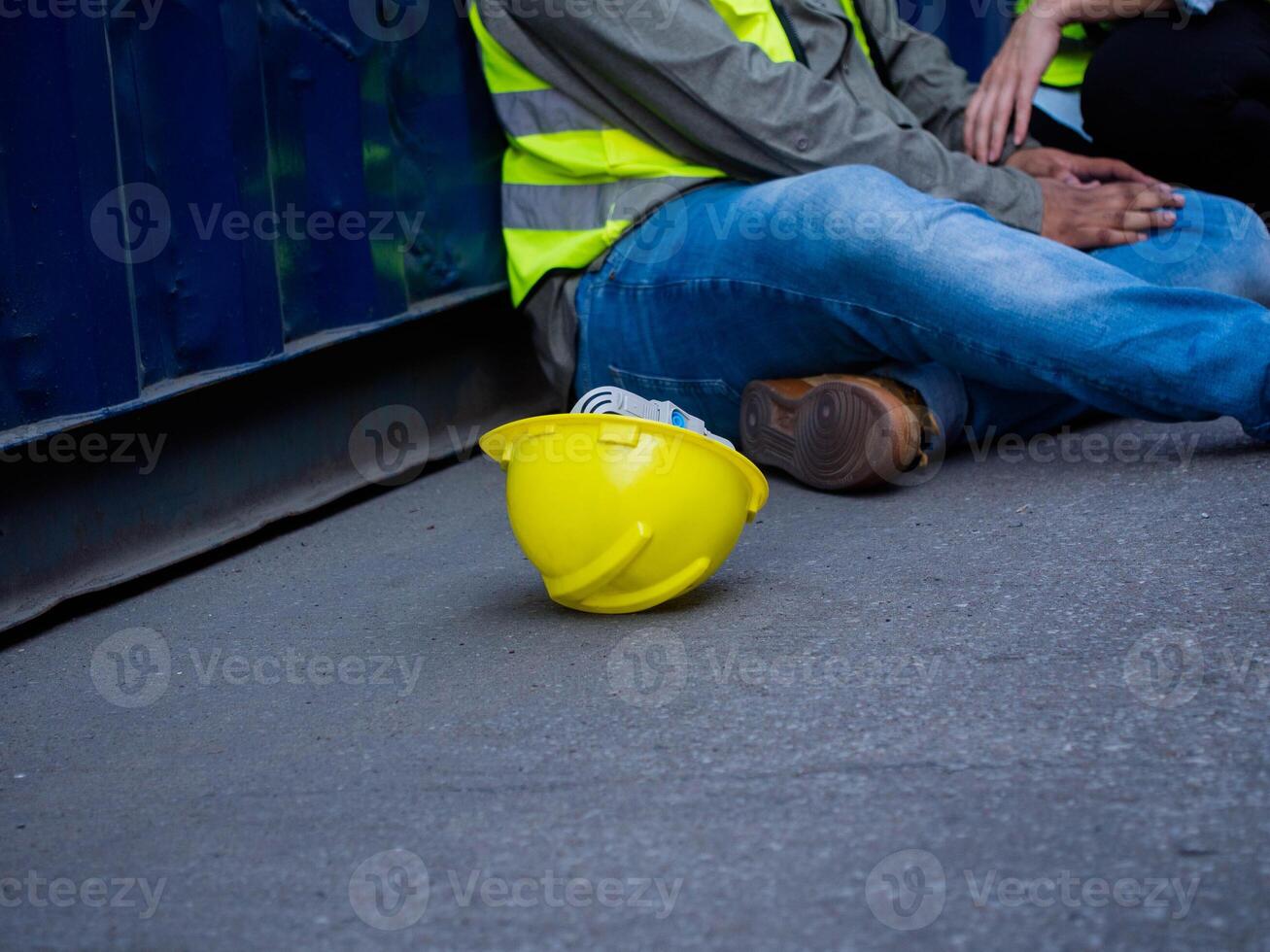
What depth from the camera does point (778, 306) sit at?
7.73 feet

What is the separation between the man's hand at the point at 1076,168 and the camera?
2.72m

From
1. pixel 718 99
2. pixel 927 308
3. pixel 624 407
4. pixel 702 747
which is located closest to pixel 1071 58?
pixel 718 99

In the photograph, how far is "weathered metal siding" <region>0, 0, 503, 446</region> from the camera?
1.88 metres

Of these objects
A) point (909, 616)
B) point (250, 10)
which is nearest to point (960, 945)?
point (909, 616)

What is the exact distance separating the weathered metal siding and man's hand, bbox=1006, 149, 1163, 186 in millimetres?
1145

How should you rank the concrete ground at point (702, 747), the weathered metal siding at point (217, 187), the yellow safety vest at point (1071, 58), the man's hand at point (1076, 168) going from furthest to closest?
1. the yellow safety vest at point (1071, 58)
2. the man's hand at point (1076, 168)
3. the weathered metal siding at point (217, 187)
4. the concrete ground at point (702, 747)

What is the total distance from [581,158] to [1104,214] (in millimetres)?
1033

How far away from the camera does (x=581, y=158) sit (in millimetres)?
2572

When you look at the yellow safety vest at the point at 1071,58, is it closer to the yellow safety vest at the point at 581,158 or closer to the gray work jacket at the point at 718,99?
the gray work jacket at the point at 718,99

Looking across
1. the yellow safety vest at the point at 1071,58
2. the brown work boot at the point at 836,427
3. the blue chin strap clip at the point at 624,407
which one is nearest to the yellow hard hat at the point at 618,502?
the blue chin strap clip at the point at 624,407

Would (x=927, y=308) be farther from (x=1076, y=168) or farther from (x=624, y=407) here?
(x=1076, y=168)

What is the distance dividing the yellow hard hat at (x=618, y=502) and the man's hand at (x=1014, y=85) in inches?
53.5

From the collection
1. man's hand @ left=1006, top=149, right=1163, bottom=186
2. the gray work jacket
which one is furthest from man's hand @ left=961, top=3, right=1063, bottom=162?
the gray work jacket

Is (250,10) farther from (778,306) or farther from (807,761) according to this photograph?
(807,761)
